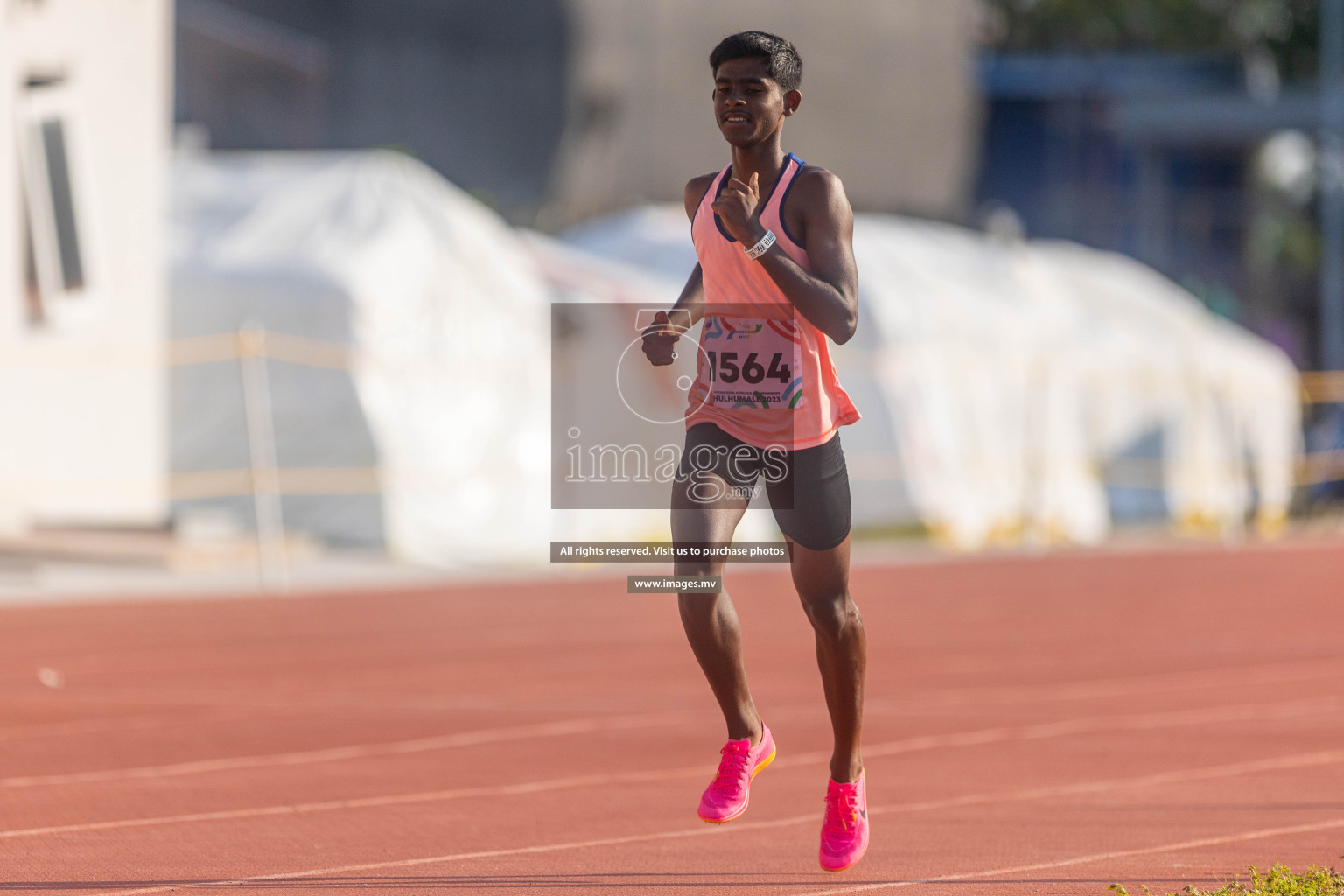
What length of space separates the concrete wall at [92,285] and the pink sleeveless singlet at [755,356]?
12073mm

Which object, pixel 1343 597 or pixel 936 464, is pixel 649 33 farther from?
pixel 1343 597

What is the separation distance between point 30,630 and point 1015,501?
43.1 feet

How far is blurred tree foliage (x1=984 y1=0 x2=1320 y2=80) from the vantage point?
1721 inches

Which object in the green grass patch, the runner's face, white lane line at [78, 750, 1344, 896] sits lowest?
white lane line at [78, 750, 1344, 896]

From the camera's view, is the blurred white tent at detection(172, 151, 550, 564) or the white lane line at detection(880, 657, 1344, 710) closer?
the white lane line at detection(880, 657, 1344, 710)

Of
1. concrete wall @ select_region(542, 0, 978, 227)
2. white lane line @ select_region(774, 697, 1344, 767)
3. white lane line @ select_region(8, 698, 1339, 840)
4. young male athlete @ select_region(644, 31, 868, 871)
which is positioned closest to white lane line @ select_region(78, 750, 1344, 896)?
white lane line @ select_region(8, 698, 1339, 840)

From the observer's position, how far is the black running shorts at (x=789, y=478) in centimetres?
422

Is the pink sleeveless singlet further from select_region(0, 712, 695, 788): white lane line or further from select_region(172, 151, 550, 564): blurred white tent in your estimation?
select_region(172, 151, 550, 564): blurred white tent

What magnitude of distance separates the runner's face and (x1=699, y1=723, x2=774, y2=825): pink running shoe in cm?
151

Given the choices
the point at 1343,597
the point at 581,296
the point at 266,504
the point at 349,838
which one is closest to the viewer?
the point at 349,838

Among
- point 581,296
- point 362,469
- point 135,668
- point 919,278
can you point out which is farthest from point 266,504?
point 919,278

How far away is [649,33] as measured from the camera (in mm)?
27094

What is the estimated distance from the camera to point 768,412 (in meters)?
4.25

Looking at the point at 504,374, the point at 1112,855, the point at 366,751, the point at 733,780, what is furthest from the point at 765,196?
the point at 504,374
